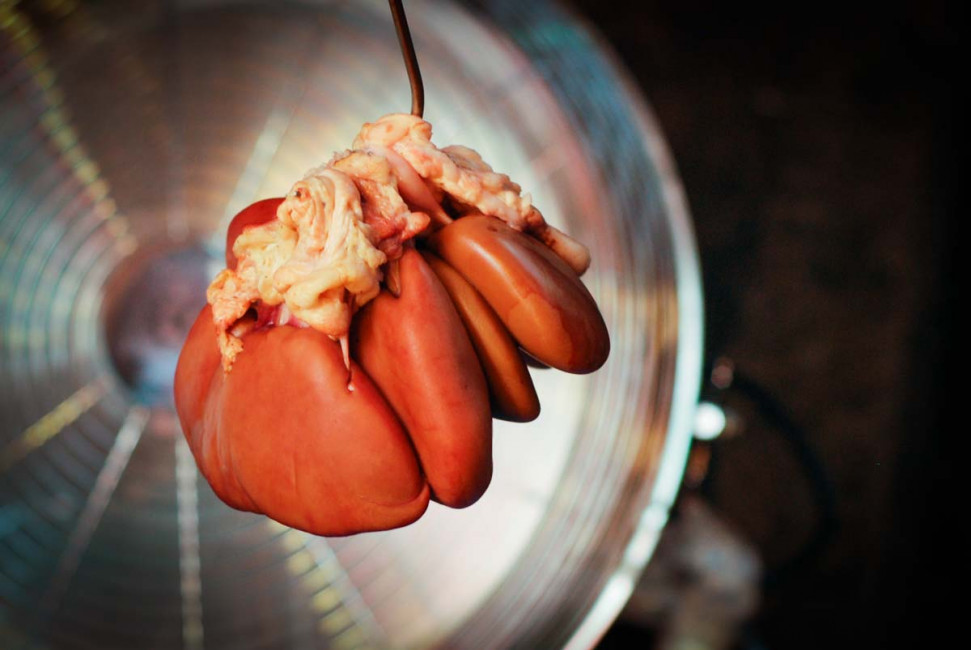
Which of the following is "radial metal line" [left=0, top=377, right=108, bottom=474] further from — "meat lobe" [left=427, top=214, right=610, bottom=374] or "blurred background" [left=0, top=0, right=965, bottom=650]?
"blurred background" [left=0, top=0, right=965, bottom=650]

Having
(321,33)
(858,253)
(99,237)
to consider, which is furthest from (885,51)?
(99,237)

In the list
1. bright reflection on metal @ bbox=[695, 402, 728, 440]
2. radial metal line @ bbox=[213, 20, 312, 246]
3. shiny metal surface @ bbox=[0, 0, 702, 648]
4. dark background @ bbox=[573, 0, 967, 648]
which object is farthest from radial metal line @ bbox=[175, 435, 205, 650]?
dark background @ bbox=[573, 0, 967, 648]

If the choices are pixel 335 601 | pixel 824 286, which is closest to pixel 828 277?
pixel 824 286

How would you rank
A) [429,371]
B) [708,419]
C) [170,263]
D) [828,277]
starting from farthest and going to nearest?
[828,277] < [708,419] < [170,263] < [429,371]

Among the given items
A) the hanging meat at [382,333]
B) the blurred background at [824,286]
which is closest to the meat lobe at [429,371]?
the hanging meat at [382,333]

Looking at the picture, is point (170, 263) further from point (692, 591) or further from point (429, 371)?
point (692, 591)

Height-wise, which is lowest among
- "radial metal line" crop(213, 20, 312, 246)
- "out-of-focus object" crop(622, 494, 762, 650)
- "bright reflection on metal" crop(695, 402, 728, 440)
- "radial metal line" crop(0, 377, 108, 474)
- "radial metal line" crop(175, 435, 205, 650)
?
"out-of-focus object" crop(622, 494, 762, 650)
